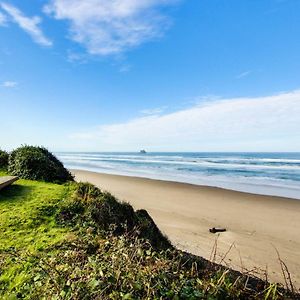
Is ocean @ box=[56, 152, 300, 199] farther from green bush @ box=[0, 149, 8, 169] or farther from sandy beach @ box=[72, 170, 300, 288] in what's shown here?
green bush @ box=[0, 149, 8, 169]

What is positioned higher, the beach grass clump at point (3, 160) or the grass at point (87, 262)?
the beach grass clump at point (3, 160)

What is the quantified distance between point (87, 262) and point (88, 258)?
0.09 m

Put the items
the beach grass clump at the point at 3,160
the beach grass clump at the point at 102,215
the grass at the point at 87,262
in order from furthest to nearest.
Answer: the beach grass clump at the point at 3,160, the beach grass clump at the point at 102,215, the grass at the point at 87,262

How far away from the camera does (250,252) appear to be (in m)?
8.90

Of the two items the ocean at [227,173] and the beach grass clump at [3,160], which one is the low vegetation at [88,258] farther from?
the ocean at [227,173]

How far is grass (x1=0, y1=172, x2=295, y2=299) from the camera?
279cm

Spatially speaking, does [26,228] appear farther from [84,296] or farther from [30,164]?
[30,164]

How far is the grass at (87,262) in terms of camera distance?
2.79 metres

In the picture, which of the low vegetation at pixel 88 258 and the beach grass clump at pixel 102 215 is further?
the beach grass clump at pixel 102 215

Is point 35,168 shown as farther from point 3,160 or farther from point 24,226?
point 24,226

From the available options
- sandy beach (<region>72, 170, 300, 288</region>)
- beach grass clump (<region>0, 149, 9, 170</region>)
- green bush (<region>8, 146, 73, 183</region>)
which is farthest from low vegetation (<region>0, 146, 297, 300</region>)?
beach grass clump (<region>0, 149, 9, 170</region>)

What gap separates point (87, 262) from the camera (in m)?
3.56

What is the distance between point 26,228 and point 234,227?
8624 millimetres

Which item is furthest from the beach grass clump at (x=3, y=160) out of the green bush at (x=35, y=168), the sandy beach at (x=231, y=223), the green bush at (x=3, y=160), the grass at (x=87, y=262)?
the sandy beach at (x=231, y=223)
